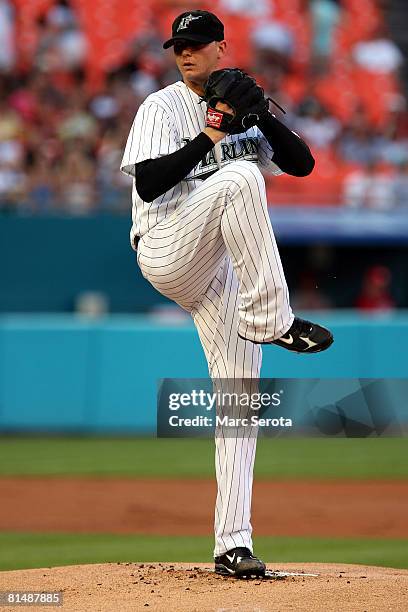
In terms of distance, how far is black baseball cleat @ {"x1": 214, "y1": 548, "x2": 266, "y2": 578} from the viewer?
4.04 meters

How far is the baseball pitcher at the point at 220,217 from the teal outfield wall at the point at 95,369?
602 centimetres

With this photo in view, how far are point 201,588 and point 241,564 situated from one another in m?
0.19

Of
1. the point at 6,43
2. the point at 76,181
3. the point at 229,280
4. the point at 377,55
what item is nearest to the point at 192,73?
the point at 229,280

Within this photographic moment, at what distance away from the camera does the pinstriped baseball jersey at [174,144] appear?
3799mm

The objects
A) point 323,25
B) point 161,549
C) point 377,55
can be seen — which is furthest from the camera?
point 377,55

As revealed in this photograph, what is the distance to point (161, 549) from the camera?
5.84 m

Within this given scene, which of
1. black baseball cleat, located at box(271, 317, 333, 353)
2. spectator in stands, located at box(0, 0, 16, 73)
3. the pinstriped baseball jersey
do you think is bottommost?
black baseball cleat, located at box(271, 317, 333, 353)

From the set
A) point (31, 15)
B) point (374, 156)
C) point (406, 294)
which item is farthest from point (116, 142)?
point (406, 294)

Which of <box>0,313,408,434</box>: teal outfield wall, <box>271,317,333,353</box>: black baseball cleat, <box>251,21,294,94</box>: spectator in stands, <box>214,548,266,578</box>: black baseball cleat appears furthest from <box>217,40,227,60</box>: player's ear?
<box>251,21,294,94</box>: spectator in stands

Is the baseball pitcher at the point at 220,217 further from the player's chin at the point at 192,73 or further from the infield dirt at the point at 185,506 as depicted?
the infield dirt at the point at 185,506

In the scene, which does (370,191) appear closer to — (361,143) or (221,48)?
(361,143)

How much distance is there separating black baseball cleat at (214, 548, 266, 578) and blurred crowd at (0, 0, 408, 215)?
7916 mm

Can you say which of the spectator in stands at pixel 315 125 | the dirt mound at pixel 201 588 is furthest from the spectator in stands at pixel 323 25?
the dirt mound at pixel 201 588

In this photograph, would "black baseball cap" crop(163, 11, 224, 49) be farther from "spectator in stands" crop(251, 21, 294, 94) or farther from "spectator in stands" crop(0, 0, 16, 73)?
"spectator in stands" crop(251, 21, 294, 94)
